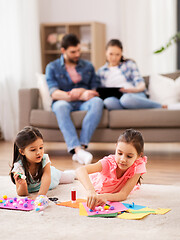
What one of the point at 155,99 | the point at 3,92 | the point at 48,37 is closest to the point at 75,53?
the point at 155,99

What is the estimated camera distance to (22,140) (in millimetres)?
2156

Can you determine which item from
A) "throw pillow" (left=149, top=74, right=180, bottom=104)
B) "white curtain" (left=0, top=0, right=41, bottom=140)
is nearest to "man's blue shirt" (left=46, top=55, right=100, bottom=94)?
"throw pillow" (left=149, top=74, right=180, bottom=104)

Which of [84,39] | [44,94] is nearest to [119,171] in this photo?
[44,94]

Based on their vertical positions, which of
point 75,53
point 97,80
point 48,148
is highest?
point 75,53

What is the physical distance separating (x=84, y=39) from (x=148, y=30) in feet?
2.73

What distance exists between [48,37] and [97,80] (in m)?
1.93

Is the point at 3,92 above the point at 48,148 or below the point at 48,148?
Answer: above

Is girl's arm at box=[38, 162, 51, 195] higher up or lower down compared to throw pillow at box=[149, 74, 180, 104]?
lower down

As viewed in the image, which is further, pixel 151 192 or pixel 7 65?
pixel 7 65

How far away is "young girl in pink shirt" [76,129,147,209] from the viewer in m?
2.02

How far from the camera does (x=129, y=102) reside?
11.8 ft

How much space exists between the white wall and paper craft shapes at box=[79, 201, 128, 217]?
3840 millimetres

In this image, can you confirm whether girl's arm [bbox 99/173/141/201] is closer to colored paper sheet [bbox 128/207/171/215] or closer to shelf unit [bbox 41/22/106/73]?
colored paper sheet [bbox 128/207/171/215]

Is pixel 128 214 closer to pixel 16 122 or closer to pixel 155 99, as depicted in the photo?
pixel 155 99
